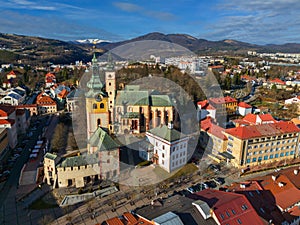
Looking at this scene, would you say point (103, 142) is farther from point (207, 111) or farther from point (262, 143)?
point (207, 111)

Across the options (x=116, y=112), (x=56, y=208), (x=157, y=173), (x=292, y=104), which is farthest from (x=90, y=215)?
(x=292, y=104)

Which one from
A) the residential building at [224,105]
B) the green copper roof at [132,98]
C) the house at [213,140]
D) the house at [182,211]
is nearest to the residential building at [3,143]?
the green copper roof at [132,98]

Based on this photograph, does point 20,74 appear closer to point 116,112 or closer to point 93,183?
point 116,112

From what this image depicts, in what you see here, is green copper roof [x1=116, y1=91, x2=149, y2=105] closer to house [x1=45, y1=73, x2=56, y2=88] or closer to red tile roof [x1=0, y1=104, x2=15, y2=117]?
red tile roof [x1=0, y1=104, x2=15, y2=117]

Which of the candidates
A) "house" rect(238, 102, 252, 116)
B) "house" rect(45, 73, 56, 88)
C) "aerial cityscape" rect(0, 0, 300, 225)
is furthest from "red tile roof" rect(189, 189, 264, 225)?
"house" rect(45, 73, 56, 88)

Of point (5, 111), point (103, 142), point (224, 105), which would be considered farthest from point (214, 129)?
point (5, 111)

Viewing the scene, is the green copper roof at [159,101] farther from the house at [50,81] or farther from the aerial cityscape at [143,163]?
the house at [50,81]

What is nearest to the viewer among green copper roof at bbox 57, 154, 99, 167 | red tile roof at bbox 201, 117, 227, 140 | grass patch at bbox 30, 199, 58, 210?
grass patch at bbox 30, 199, 58, 210
